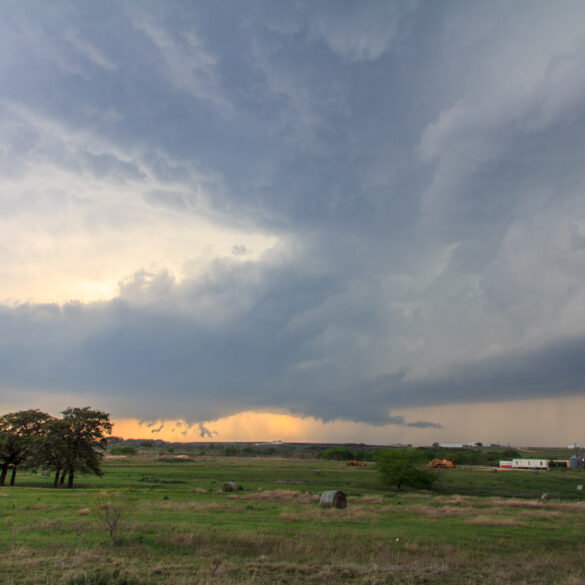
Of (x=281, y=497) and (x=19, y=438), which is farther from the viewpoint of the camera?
(x=19, y=438)

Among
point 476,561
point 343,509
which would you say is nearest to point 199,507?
point 343,509

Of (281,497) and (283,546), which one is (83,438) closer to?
(281,497)

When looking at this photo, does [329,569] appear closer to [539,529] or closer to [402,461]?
[539,529]

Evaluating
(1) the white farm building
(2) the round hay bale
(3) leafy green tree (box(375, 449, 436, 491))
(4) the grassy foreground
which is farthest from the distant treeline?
(1) the white farm building

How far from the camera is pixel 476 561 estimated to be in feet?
73.2

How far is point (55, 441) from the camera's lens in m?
63.1

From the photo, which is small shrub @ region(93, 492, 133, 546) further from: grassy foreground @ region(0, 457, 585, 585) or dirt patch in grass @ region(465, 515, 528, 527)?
dirt patch in grass @ region(465, 515, 528, 527)

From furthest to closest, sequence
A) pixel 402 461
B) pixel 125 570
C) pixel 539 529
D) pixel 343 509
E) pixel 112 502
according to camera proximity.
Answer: pixel 402 461 < pixel 343 509 < pixel 539 529 < pixel 112 502 < pixel 125 570

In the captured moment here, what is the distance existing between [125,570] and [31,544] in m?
8.40

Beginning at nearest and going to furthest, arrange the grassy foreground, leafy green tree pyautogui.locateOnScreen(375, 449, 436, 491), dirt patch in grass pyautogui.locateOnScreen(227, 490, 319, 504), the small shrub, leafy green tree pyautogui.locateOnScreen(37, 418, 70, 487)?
1. the grassy foreground
2. the small shrub
3. dirt patch in grass pyautogui.locateOnScreen(227, 490, 319, 504)
4. leafy green tree pyautogui.locateOnScreen(37, 418, 70, 487)
5. leafy green tree pyautogui.locateOnScreen(375, 449, 436, 491)

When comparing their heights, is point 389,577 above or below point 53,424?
below

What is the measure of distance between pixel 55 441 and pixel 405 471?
53541 millimetres

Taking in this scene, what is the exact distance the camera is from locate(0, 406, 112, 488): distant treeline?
2493 inches

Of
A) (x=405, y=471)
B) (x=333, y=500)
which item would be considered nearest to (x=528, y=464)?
(x=405, y=471)
